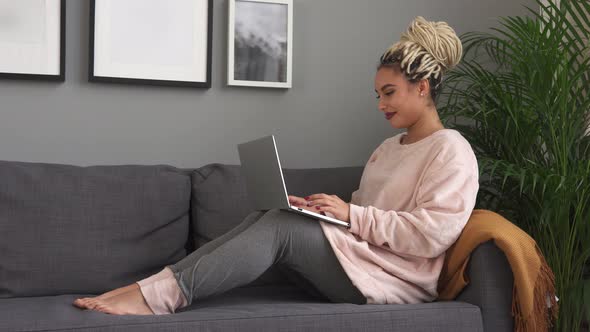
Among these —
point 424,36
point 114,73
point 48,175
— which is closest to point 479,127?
point 424,36

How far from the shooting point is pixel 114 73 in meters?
2.48

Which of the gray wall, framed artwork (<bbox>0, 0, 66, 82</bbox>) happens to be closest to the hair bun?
the gray wall

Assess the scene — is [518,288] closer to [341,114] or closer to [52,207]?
[341,114]

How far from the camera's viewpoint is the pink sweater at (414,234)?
185 cm

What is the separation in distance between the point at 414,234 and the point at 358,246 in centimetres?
16

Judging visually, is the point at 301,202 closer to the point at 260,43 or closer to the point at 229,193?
the point at 229,193

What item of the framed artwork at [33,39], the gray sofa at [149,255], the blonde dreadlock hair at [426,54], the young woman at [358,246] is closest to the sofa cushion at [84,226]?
the gray sofa at [149,255]

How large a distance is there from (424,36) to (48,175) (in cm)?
126

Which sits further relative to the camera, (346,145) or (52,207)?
(346,145)

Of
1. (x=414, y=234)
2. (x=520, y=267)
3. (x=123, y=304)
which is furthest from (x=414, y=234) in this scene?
(x=123, y=304)

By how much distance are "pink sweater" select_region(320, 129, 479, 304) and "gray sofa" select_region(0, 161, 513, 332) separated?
96 mm

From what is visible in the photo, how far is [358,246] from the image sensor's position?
73.8 inches

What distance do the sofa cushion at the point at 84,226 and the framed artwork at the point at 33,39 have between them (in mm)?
430

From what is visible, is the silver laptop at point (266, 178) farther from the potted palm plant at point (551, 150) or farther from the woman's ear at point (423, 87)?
the potted palm plant at point (551, 150)
